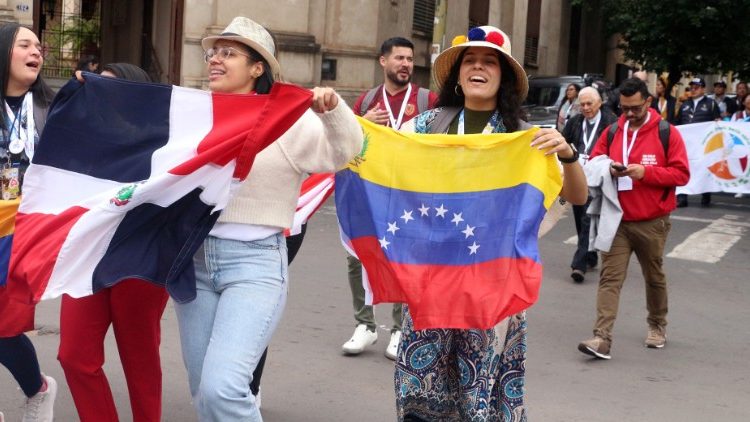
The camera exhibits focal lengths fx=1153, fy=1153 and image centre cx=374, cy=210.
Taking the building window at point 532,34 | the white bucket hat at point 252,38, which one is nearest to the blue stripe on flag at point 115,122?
the white bucket hat at point 252,38

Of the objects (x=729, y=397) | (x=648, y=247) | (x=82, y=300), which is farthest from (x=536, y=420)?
(x=82, y=300)

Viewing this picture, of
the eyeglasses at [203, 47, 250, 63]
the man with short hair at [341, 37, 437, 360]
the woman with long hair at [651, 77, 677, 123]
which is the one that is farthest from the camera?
the woman with long hair at [651, 77, 677, 123]

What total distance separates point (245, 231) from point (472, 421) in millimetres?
1219

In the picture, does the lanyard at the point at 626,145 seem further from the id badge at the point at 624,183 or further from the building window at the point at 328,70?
the building window at the point at 328,70

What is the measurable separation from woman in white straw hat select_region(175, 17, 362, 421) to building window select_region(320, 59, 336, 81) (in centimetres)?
1965

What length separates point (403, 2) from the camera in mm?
27359

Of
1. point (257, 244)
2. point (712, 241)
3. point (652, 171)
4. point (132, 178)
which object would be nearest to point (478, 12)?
point (712, 241)

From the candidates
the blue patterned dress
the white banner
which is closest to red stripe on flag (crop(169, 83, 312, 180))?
the blue patterned dress

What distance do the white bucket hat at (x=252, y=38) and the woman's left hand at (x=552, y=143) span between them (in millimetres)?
1117

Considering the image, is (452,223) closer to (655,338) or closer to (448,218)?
(448,218)

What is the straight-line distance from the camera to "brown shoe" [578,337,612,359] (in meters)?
7.85

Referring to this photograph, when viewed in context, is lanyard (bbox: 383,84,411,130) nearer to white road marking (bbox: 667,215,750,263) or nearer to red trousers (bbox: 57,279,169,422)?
red trousers (bbox: 57,279,169,422)

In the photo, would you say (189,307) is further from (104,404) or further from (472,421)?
(472,421)

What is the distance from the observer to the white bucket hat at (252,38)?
4.61 metres
